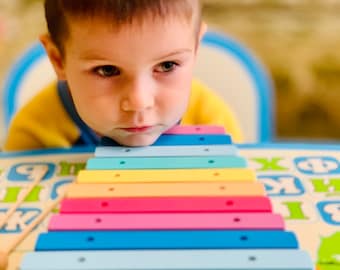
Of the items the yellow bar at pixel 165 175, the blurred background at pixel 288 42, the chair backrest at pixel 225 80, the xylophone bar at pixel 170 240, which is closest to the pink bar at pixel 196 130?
the yellow bar at pixel 165 175

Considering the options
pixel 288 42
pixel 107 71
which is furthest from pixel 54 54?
pixel 288 42

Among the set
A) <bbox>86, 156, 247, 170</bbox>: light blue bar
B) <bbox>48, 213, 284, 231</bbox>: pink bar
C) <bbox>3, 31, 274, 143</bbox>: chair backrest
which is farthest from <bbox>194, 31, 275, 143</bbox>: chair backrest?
<bbox>48, 213, 284, 231</bbox>: pink bar

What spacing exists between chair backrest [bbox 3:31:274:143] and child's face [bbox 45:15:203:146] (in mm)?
448

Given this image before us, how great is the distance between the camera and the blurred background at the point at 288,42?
182cm

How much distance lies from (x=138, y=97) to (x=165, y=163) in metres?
0.09

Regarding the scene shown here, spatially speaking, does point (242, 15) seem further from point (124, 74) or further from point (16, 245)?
point (16, 245)

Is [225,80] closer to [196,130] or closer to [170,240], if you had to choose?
[196,130]

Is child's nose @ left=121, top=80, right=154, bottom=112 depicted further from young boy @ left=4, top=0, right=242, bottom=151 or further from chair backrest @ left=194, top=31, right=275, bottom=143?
chair backrest @ left=194, top=31, right=275, bottom=143

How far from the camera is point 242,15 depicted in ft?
6.12

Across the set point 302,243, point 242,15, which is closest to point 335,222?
point 302,243

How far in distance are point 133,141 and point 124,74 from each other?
10 cm

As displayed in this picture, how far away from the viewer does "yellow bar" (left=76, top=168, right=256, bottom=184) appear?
743mm

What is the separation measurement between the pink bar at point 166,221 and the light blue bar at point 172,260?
0.04m

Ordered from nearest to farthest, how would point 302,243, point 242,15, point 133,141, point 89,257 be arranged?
point 89,257 < point 302,243 < point 133,141 < point 242,15
